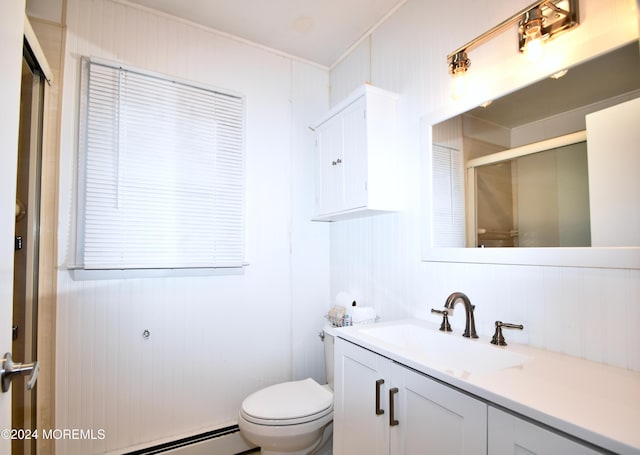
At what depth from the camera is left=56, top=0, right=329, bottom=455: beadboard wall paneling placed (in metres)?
1.73

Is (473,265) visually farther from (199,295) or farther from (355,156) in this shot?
(199,295)

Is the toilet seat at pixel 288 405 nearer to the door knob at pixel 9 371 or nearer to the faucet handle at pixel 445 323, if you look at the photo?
the faucet handle at pixel 445 323

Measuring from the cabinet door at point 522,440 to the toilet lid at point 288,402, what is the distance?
1041 millimetres

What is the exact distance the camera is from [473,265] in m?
1.43

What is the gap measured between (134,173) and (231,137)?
1.99ft

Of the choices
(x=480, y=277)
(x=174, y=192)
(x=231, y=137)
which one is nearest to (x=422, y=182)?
(x=480, y=277)

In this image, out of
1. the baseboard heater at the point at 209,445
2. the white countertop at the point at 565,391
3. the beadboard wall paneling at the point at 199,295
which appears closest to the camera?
the white countertop at the point at 565,391

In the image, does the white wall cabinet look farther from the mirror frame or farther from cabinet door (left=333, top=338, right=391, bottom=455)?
cabinet door (left=333, top=338, right=391, bottom=455)

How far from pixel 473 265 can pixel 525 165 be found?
445mm

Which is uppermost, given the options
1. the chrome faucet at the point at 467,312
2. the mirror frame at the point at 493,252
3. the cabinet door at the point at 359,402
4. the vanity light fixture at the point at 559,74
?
the vanity light fixture at the point at 559,74

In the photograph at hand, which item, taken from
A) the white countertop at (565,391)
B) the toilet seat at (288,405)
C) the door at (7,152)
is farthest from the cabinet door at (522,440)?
the door at (7,152)

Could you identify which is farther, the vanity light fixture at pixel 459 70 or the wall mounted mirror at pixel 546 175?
the vanity light fixture at pixel 459 70

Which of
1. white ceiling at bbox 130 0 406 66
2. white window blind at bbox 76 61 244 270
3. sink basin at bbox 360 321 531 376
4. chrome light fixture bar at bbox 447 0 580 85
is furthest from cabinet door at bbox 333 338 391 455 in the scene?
white ceiling at bbox 130 0 406 66

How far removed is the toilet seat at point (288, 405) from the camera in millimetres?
1604
